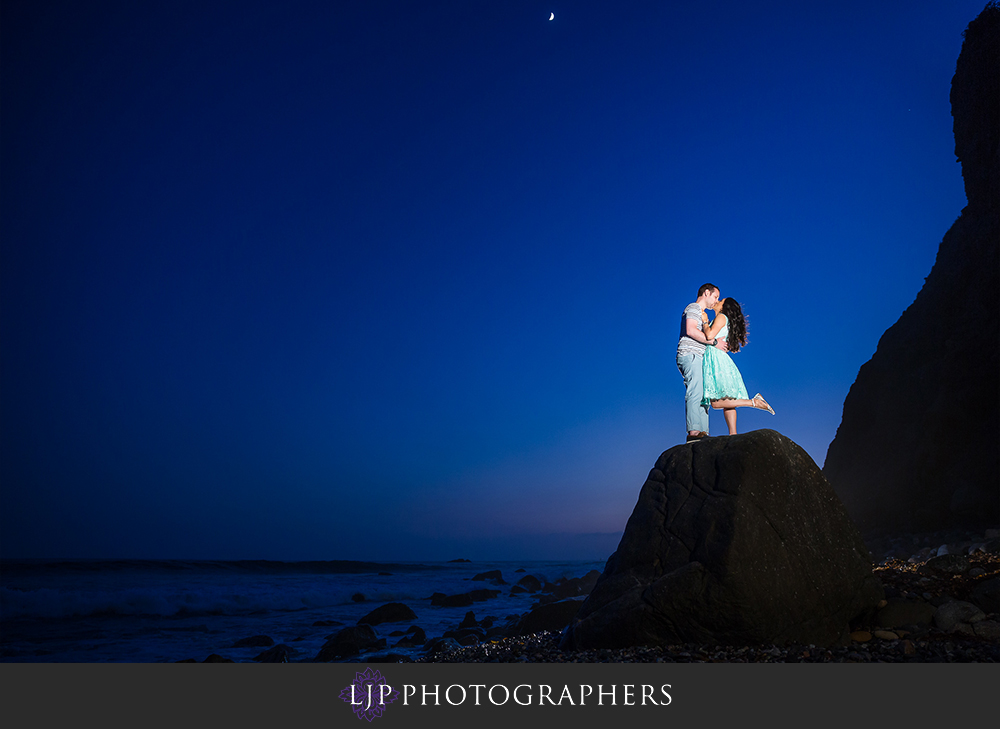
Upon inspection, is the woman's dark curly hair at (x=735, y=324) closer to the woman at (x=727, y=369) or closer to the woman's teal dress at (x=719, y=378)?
the woman at (x=727, y=369)

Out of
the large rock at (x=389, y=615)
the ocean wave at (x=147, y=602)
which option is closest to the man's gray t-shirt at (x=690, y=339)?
the large rock at (x=389, y=615)

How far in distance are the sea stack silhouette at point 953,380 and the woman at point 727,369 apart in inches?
502

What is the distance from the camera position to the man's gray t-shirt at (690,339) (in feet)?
26.8

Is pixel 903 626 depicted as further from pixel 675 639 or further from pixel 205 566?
pixel 205 566

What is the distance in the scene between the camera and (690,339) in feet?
27.1

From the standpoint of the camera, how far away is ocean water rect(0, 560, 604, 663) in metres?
14.4
